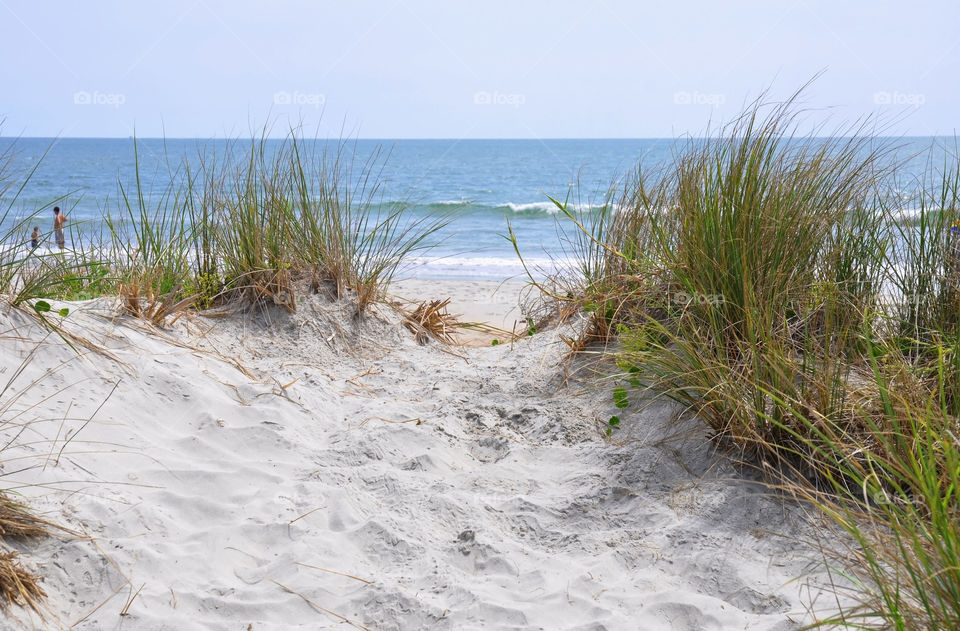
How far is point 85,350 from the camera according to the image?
2.94 m

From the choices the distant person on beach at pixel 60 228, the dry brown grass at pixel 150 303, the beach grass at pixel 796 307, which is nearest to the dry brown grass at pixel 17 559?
the distant person on beach at pixel 60 228

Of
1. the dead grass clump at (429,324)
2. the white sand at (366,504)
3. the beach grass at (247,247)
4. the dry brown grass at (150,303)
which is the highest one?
the beach grass at (247,247)

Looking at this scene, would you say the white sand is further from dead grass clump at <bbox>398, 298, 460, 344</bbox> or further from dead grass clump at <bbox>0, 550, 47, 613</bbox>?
dead grass clump at <bbox>398, 298, 460, 344</bbox>

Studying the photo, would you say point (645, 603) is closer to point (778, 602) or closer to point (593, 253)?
point (778, 602)

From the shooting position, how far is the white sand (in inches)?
75.5

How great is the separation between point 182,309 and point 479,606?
251 cm

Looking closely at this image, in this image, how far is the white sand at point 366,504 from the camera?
1.92 m

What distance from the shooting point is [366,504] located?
2.44 m

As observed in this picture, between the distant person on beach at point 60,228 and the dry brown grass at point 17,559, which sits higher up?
the distant person on beach at point 60,228

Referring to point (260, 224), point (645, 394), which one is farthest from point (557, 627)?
point (260, 224)

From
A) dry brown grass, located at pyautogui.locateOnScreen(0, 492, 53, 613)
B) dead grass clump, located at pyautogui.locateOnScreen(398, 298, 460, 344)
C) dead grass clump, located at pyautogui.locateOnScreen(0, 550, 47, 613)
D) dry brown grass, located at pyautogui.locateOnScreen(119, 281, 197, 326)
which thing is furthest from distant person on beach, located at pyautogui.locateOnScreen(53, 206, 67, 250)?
dead grass clump, located at pyautogui.locateOnScreen(398, 298, 460, 344)

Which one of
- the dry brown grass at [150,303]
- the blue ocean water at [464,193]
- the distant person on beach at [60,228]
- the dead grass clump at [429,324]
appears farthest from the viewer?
the blue ocean water at [464,193]

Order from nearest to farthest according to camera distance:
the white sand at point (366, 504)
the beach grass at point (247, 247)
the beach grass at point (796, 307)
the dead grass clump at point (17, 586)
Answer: the dead grass clump at point (17, 586)
the white sand at point (366, 504)
the beach grass at point (796, 307)
the beach grass at point (247, 247)

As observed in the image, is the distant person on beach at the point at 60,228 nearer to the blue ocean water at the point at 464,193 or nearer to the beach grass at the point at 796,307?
the blue ocean water at the point at 464,193
